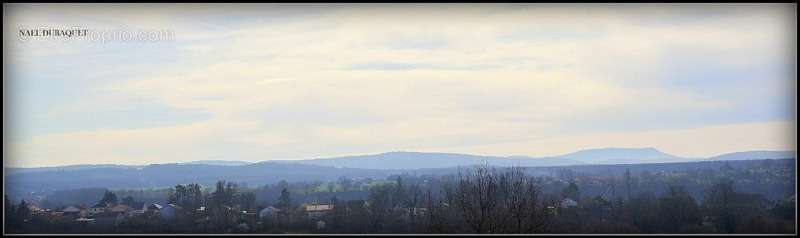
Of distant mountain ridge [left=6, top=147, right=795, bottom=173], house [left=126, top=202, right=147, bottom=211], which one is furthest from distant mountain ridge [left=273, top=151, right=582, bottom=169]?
house [left=126, top=202, right=147, bottom=211]

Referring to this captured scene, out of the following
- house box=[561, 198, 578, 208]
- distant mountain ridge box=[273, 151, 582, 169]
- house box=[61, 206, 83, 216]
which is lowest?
house box=[561, 198, 578, 208]

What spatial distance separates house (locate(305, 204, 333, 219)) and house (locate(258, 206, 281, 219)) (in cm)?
20

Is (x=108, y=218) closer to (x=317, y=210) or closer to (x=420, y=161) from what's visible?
(x=317, y=210)

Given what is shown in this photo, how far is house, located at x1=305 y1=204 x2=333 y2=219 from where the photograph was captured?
4578 millimetres

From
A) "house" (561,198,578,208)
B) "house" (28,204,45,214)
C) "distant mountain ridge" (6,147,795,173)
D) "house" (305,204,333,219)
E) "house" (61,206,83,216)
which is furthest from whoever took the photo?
"house" (561,198,578,208)

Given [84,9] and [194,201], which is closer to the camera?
[84,9]

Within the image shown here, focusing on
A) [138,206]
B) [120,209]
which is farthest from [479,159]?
[120,209]

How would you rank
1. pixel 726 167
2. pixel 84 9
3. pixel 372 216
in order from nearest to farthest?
pixel 84 9 → pixel 372 216 → pixel 726 167

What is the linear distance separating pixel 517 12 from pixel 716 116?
161cm

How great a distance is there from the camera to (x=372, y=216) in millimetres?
4602

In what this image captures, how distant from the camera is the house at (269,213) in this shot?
4.50 meters

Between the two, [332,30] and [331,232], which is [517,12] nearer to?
[332,30]

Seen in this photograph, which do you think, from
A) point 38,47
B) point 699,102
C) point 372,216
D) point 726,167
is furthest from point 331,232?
point 726,167

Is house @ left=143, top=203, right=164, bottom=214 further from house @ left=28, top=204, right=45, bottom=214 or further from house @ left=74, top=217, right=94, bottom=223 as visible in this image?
house @ left=28, top=204, right=45, bottom=214
